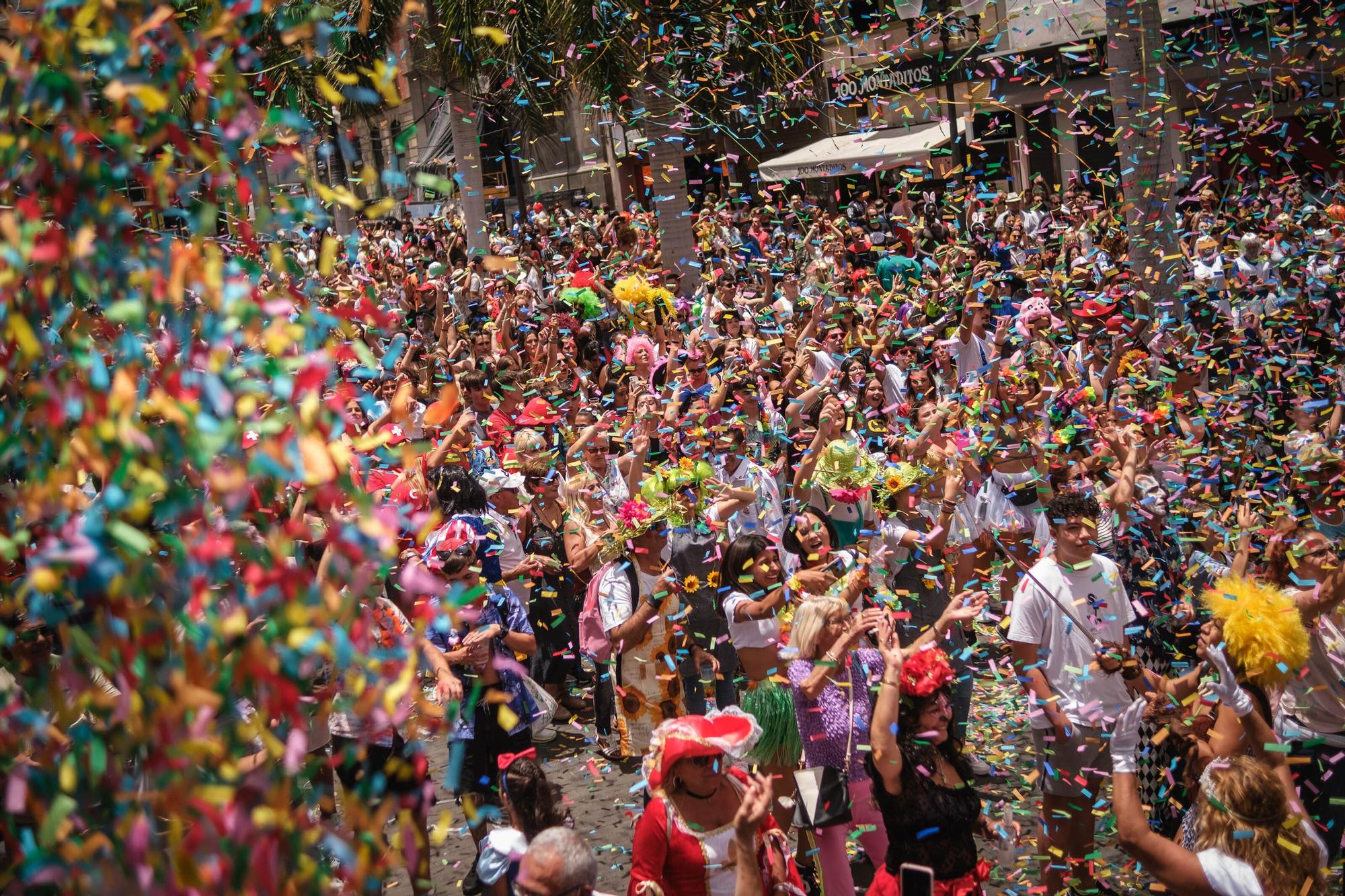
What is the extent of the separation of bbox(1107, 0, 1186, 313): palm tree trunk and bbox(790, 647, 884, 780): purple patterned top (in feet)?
24.0

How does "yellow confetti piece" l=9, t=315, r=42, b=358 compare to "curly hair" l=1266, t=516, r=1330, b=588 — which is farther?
"curly hair" l=1266, t=516, r=1330, b=588

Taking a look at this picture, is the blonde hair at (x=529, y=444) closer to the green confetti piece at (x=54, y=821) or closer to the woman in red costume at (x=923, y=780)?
the woman in red costume at (x=923, y=780)

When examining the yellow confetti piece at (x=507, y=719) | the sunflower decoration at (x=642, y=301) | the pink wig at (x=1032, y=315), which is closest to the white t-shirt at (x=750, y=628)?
the yellow confetti piece at (x=507, y=719)

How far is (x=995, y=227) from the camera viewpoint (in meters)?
18.6

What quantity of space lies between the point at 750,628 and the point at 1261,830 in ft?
8.64

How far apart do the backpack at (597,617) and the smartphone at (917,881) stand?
2.69 m

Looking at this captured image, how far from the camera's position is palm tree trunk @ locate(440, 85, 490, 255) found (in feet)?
66.7

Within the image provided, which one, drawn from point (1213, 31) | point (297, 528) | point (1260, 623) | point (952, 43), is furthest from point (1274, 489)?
point (952, 43)

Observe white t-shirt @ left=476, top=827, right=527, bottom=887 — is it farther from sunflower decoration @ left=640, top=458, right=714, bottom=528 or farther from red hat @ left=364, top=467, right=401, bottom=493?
sunflower decoration @ left=640, top=458, right=714, bottom=528

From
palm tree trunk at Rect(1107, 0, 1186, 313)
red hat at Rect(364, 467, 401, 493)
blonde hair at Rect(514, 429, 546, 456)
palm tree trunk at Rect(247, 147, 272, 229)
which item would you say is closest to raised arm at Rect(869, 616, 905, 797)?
red hat at Rect(364, 467, 401, 493)

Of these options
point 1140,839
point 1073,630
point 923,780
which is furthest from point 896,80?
point 1140,839

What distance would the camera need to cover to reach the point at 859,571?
664 centimetres

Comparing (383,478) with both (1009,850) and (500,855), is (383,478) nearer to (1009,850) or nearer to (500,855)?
(500,855)

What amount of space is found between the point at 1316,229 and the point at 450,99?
12625 mm
